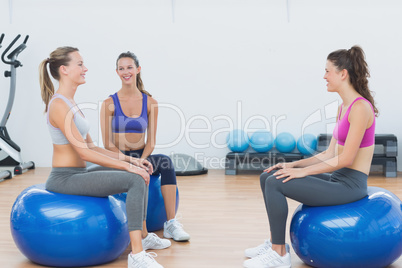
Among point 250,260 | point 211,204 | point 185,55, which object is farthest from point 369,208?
point 185,55

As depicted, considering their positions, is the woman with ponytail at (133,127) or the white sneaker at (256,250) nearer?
the white sneaker at (256,250)

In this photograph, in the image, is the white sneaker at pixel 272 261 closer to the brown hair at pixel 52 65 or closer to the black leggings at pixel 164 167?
the black leggings at pixel 164 167

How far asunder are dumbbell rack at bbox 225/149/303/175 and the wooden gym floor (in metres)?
0.10

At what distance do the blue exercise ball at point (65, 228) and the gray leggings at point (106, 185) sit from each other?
4cm

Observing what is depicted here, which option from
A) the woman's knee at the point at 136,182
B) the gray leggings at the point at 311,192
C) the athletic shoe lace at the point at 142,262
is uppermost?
the woman's knee at the point at 136,182

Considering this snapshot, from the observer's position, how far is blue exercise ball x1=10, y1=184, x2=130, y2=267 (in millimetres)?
2016

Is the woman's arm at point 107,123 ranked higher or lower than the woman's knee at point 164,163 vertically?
higher

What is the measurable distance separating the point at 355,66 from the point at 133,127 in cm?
125

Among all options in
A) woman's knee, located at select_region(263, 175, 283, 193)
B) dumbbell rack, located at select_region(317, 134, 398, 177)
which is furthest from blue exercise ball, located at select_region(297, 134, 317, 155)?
woman's knee, located at select_region(263, 175, 283, 193)

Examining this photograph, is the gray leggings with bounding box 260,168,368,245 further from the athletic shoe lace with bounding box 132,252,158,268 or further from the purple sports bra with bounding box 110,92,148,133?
the purple sports bra with bounding box 110,92,148,133

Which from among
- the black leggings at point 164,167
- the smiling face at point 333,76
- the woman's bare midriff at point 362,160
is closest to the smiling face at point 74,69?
the black leggings at point 164,167

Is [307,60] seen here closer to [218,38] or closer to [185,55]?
[218,38]

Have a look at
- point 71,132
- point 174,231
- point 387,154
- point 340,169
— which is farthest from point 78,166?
point 387,154

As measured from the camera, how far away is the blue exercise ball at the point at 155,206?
261 cm
